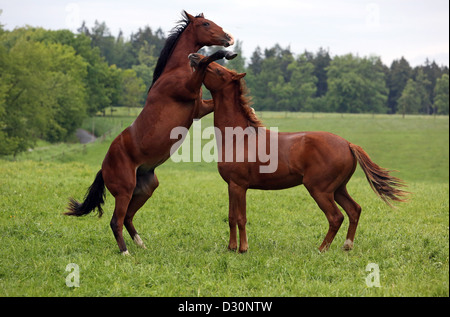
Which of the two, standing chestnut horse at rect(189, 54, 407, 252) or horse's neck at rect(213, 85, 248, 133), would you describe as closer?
standing chestnut horse at rect(189, 54, 407, 252)

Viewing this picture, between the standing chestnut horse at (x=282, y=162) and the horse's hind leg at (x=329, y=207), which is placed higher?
the standing chestnut horse at (x=282, y=162)

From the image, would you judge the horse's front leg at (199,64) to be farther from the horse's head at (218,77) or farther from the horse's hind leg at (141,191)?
the horse's hind leg at (141,191)

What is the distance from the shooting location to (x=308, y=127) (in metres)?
49.7

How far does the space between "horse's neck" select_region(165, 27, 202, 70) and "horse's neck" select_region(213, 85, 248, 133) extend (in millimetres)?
752

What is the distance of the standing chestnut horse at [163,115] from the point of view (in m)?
6.82

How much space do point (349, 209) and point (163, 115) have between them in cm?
332

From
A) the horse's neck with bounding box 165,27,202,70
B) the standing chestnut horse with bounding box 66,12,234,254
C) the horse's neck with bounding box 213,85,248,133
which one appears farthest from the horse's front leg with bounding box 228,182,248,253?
the horse's neck with bounding box 165,27,202,70

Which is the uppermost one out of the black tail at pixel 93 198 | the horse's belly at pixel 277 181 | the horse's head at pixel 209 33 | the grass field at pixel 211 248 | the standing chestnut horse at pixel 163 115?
the horse's head at pixel 209 33

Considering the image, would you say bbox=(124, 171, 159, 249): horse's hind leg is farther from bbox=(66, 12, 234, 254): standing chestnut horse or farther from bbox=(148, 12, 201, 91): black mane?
bbox=(148, 12, 201, 91): black mane

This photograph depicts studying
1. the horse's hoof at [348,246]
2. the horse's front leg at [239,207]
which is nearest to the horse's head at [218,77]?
the horse's front leg at [239,207]

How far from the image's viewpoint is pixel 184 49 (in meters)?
6.99

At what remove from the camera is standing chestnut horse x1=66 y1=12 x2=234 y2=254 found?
22.4 ft

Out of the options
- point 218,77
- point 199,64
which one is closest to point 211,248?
point 218,77

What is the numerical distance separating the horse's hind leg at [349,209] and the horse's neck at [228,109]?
1.90 meters
